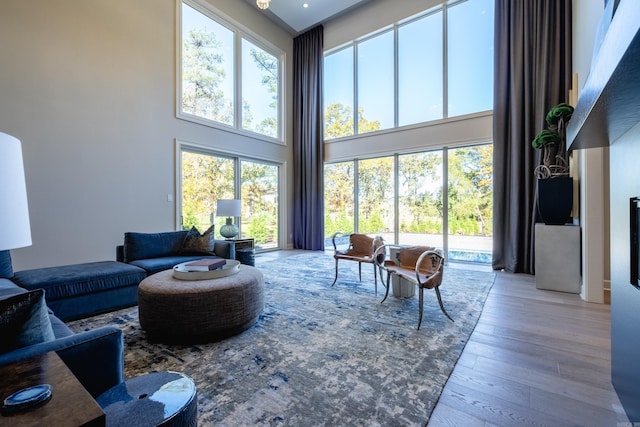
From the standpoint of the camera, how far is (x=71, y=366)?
3.43 ft

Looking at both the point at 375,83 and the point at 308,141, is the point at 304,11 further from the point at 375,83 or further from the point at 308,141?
the point at 308,141

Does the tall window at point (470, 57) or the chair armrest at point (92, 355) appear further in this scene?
the tall window at point (470, 57)

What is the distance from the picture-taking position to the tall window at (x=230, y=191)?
509 cm

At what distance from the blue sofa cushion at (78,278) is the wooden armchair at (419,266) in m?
2.75

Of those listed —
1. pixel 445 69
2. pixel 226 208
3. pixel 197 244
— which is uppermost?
pixel 445 69

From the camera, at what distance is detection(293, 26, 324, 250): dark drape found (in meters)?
6.75

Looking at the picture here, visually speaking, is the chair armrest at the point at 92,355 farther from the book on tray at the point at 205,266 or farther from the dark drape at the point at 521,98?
the dark drape at the point at 521,98

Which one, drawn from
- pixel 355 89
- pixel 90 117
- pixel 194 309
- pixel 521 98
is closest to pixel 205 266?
pixel 194 309

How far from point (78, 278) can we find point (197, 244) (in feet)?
4.76

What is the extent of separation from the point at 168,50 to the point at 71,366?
5238 mm

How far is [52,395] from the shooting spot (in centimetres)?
69

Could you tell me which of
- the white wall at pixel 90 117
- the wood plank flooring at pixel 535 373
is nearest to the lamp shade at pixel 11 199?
the wood plank flooring at pixel 535 373

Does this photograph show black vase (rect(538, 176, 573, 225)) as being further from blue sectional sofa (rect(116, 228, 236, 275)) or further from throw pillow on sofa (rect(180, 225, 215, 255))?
throw pillow on sofa (rect(180, 225, 215, 255))

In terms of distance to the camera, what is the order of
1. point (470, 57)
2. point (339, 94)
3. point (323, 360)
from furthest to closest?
1. point (339, 94)
2. point (470, 57)
3. point (323, 360)
